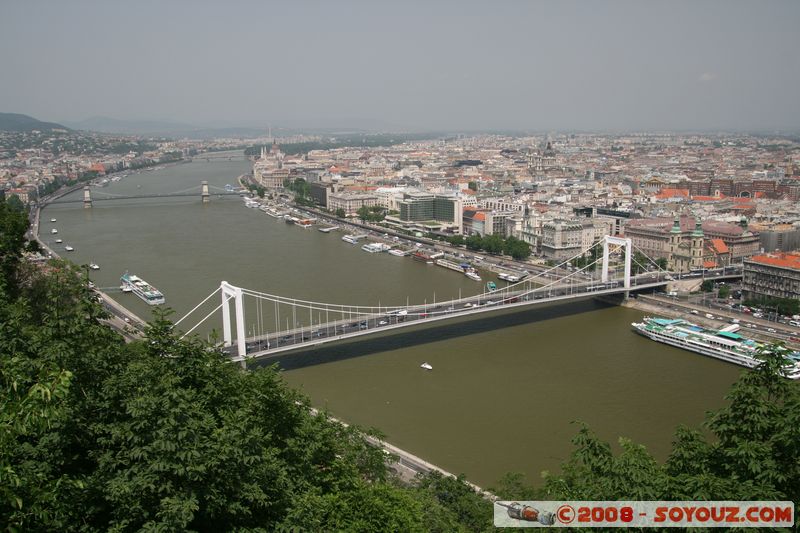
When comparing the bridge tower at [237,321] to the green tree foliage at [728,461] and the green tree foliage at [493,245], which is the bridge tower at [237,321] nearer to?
the green tree foliage at [728,461]

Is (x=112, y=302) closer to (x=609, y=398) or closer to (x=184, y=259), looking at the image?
(x=184, y=259)

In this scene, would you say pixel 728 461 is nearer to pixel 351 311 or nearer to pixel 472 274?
pixel 351 311

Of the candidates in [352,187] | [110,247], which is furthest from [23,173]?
[110,247]

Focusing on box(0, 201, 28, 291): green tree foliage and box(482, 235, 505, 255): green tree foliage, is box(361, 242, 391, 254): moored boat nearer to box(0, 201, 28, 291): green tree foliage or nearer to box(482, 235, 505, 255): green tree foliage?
box(482, 235, 505, 255): green tree foliage

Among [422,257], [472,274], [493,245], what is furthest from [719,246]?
[422,257]

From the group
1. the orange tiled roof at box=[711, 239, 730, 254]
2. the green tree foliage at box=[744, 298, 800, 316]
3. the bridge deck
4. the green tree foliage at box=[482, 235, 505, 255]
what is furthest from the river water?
the orange tiled roof at box=[711, 239, 730, 254]
